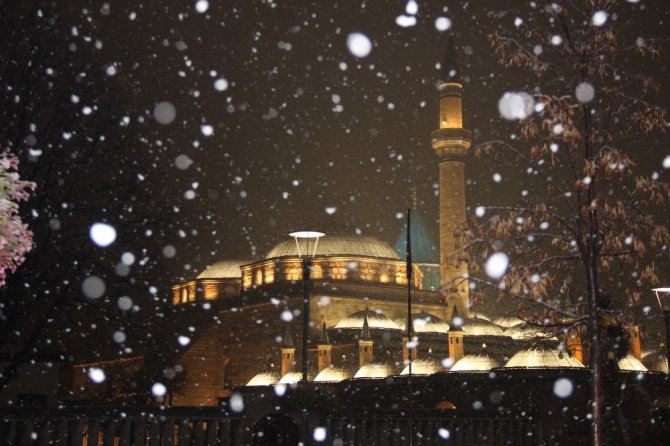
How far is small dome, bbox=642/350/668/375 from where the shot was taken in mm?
42434

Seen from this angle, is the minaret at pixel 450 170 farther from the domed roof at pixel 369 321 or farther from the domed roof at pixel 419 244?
the domed roof at pixel 419 244

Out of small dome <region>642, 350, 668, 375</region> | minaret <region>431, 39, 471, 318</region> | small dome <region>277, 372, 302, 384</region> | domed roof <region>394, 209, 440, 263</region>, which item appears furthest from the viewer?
domed roof <region>394, 209, 440, 263</region>

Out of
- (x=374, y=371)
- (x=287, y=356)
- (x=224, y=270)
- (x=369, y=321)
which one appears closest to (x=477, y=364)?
(x=374, y=371)

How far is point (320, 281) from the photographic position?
168 feet

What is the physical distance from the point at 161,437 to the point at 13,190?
4.09 m

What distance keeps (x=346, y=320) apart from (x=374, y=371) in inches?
412

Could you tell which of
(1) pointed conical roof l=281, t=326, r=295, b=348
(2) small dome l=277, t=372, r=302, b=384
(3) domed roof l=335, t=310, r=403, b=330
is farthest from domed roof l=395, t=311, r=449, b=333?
(2) small dome l=277, t=372, r=302, b=384

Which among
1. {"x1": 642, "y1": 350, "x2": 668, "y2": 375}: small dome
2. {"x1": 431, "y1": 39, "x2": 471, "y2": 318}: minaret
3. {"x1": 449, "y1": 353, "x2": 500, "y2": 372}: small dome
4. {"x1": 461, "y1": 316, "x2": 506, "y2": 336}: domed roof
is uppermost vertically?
{"x1": 431, "y1": 39, "x2": 471, "y2": 318}: minaret

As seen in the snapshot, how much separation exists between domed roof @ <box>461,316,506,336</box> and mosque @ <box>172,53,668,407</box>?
0.08 m

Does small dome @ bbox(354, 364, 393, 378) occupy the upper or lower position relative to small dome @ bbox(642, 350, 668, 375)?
lower

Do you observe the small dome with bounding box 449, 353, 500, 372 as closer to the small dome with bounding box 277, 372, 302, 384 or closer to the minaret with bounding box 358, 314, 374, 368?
the minaret with bounding box 358, 314, 374, 368

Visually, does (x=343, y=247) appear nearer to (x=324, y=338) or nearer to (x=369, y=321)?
(x=369, y=321)

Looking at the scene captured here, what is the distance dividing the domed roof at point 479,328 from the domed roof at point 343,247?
940 cm

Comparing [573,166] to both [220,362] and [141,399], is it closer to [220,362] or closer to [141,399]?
[141,399]
